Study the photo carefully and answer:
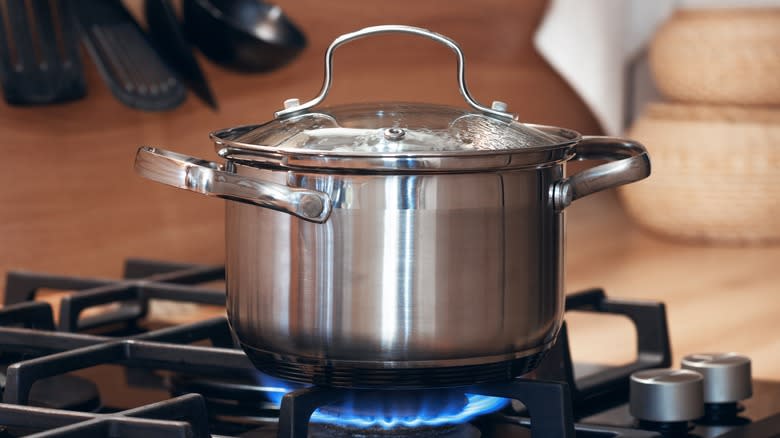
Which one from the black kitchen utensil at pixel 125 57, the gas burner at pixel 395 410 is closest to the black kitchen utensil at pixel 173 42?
the black kitchen utensil at pixel 125 57

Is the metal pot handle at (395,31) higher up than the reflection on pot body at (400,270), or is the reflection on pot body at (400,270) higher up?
the metal pot handle at (395,31)

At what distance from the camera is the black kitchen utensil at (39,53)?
3.16ft

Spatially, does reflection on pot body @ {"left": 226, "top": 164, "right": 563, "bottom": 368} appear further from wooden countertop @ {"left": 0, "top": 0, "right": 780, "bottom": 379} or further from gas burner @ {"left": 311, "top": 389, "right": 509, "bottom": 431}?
wooden countertop @ {"left": 0, "top": 0, "right": 780, "bottom": 379}

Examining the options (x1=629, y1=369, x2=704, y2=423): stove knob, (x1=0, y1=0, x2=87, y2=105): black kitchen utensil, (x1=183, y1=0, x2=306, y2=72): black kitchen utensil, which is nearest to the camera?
(x1=629, y1=369, x2=704, y2=423): stove knob

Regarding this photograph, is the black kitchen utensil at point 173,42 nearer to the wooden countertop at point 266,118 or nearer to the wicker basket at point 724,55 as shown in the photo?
the wooden countertop at point 266,118

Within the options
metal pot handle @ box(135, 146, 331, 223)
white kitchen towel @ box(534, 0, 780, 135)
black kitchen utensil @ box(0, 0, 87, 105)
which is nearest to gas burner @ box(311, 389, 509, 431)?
metal pot handle @ box(135, 146, 331, 223)

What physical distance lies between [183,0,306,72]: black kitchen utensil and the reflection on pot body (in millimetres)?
531

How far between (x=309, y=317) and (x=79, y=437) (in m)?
0.12

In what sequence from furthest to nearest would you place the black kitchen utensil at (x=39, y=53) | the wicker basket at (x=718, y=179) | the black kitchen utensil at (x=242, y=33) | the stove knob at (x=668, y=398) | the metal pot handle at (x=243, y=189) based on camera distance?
the wicker basket at (x=718, y=179) → the black kitchen utensil at (x=242, y=33) → the black kitchen utensil at (x=39, y=53) → the stove knob at (x=668, y=398) → the metal pot handle at (x=243, y=189)

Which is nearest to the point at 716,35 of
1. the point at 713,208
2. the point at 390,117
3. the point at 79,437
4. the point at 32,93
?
the point at 713,208

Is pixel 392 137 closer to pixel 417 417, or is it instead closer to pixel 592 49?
pixel 417 417

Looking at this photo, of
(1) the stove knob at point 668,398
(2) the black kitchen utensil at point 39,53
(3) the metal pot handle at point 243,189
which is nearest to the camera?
(3) the metal pot handle at point 243,189

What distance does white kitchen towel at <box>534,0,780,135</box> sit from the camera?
1.66m

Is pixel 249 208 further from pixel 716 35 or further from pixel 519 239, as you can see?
pixel 716 35
